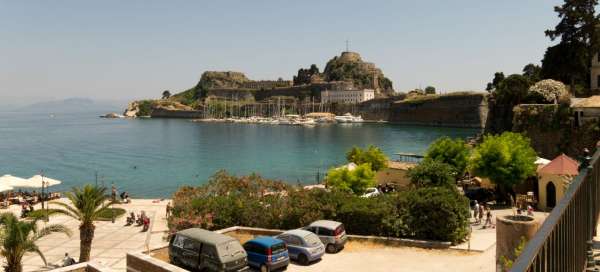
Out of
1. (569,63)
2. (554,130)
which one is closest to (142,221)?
(554,130)

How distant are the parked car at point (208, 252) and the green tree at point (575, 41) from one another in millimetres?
41602

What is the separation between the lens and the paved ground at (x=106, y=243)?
18.4m

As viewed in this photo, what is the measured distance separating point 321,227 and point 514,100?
48.3m

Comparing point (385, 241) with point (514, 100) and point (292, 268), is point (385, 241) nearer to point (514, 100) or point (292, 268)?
point (292, 268)

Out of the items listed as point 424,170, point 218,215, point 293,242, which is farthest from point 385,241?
point 424,170

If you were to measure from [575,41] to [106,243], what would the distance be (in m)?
44.0

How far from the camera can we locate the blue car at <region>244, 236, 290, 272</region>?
507 inches

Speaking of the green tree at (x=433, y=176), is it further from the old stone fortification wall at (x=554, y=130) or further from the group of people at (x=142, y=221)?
the old stone fortification wall at (x=554, y=130)

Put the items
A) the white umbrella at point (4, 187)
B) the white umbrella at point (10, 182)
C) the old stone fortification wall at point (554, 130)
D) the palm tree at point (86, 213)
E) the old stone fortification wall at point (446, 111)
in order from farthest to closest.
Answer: the old stone fortification wall at point (446, 111) → the old stone fortification wall at point (554, 130) → the white umbrella at point (10, 182) → the white umbrella at point (4, 187) → the palm tree at point (86, 213)

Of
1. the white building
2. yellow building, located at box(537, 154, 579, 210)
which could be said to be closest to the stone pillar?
yellow building, located at box(537, 154, 579, 210)

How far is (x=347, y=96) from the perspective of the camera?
18362 cm

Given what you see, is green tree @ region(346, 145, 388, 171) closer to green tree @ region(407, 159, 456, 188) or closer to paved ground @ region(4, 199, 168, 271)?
green tree @ region(407, 159, 456, 188)

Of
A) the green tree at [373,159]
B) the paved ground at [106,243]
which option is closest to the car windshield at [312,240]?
the paved ground at [106,243]

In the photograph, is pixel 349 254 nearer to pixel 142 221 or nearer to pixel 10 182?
pixel 142 221
